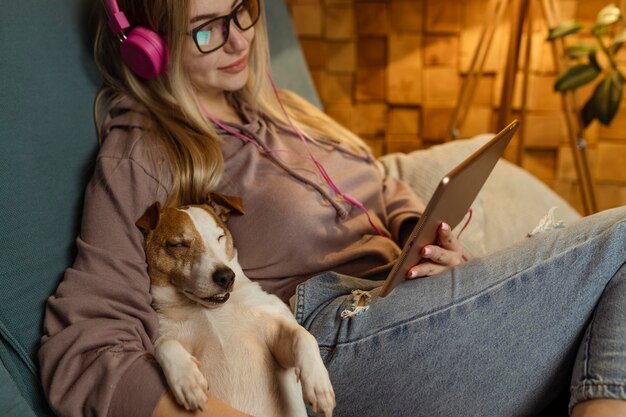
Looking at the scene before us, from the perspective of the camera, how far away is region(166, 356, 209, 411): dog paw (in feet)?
2.79

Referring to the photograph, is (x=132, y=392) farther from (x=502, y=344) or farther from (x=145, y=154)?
(x=502, y=344)

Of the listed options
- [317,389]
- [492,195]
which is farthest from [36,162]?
[492,195]

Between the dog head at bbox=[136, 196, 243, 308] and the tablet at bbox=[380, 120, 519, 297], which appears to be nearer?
the tablet at bbox=[380, 120, 519, 297]

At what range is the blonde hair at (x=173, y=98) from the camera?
43.6 inches

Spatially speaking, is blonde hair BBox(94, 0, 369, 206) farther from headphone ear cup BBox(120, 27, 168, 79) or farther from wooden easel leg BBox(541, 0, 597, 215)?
wooden easel leg BBox(541, 0, 597, 215)

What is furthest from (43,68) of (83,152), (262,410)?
(262,410)

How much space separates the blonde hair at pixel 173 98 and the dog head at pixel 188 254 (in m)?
0.08

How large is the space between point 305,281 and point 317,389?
28 centimetres

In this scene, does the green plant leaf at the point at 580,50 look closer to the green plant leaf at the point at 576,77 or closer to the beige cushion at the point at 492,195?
the green plant leaf at the point at 576,77

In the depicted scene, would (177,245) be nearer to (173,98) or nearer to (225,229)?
(225,229)

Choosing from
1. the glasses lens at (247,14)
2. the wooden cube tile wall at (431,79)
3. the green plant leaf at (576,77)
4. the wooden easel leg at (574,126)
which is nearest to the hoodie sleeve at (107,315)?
the glasses lens at (247,14)

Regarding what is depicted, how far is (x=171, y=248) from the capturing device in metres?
1.02

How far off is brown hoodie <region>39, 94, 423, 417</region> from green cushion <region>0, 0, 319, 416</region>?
0.04 metres

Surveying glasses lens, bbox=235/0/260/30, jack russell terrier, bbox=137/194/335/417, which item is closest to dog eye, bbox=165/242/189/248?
jack russell terrier, bbox=137/194/335/417
